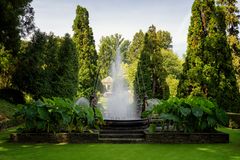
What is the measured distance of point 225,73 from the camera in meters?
15.9

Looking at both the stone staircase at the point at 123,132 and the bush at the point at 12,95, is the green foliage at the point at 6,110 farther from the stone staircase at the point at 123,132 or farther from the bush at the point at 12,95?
the stone staircase at the point at 123,132

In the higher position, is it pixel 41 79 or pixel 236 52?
pixel 236 52

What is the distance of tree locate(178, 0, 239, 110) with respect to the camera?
50.9 feet

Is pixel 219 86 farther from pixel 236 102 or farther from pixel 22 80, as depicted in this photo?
pixel 22 80

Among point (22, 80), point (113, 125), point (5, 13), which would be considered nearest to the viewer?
point (113, 125)

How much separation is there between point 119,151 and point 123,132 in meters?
2.73

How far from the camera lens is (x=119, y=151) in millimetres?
7645

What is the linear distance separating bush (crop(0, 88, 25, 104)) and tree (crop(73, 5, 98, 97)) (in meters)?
11.7

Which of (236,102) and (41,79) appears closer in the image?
(236,102)

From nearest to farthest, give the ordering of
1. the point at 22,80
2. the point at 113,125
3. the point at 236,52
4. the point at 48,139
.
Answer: the point at 48,139 < the point at 113,125 < the point at 22,80 < the point at 236,52

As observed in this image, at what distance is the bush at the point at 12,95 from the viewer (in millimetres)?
18172

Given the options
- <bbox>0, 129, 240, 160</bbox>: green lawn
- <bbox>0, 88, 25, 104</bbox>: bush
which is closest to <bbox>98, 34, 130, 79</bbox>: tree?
<bbox>0, 88, 25, 104</bbox>: bush

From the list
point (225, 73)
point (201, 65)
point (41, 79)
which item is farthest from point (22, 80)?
point (225, 73)

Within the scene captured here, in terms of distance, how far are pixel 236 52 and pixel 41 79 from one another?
17.1m
